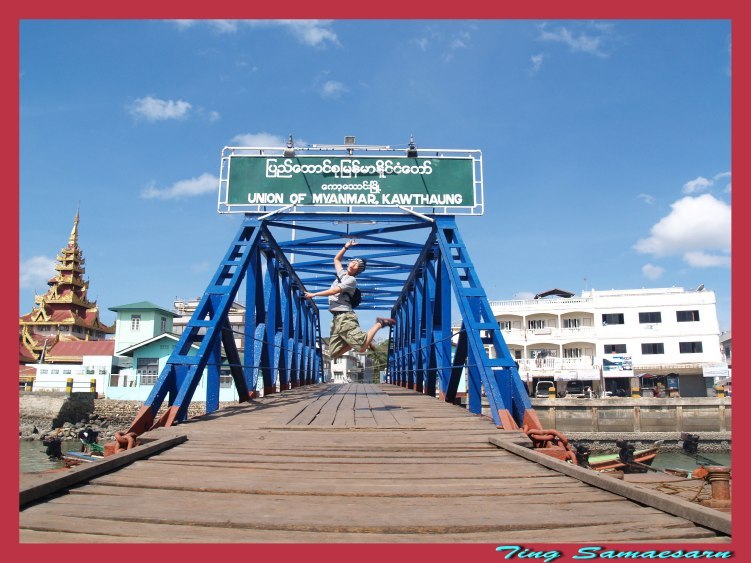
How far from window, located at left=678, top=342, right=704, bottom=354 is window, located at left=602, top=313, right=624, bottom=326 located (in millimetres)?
4317

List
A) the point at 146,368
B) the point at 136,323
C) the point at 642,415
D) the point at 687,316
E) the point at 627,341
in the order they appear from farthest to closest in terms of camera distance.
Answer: the point at 136,323 < the point at 627,341 < the point at 687,316 < the point at 146,368 < the point at 642,415

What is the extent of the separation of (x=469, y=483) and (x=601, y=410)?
2824 centimetres

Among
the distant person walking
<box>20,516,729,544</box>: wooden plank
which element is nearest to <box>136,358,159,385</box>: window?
the distant person walking

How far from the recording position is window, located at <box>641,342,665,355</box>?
3834 cm

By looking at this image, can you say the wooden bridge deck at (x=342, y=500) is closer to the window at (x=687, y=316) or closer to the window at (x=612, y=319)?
the window at (x=612, y=319)

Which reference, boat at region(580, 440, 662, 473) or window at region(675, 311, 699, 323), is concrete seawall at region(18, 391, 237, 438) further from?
window at region(675, 311, 699, 323)

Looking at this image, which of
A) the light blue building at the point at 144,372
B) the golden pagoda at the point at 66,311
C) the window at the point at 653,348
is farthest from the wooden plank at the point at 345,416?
the golden pagoda at the point at 66,311

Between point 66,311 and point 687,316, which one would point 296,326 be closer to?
point 687,316

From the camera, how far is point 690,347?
37.8m

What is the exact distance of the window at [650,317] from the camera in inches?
1523

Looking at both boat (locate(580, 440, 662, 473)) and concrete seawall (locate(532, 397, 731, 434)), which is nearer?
boat (locate(580, 440, 662, 473))

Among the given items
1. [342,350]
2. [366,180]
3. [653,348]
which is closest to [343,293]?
[342,350]

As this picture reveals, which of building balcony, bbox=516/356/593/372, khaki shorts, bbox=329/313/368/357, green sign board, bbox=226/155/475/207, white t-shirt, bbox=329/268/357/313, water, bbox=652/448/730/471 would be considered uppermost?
green sign board, bbox=226/155/475/207

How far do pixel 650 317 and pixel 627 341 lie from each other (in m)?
2.53
